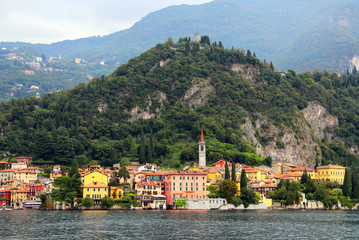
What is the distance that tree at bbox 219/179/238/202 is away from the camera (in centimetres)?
10845

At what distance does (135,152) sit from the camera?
149 m

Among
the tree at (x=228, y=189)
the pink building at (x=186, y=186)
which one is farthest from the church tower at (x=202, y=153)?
the tree at (x=228, y=189)

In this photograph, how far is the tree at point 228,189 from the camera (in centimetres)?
10845

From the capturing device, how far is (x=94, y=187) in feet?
343

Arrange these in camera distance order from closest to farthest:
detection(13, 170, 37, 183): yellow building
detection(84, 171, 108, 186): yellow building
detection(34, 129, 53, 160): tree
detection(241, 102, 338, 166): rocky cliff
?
1. detection(84, 171, 108, 186): yellow building
2. detection(13, 170, 37, 183): yellow building
3. detection(34, 129, 53, 160): tree
4. detection(241, 102, 338, 166): rocky cliff

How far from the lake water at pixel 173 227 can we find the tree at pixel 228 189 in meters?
17.7

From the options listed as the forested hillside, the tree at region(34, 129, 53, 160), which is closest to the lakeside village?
the tree at region(34, 129, 53, 160)

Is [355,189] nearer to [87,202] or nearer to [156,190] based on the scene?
[156,190]

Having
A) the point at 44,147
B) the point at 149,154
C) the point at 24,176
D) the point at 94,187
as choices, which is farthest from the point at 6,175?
the point at 94,187

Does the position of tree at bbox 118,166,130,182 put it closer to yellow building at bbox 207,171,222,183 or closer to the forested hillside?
yellow building at bbox 207,171,222,183

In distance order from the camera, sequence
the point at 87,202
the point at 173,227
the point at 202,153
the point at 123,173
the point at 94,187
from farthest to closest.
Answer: the point at 202,153 → the point at 123,173 → the point at 94,187 → the point at 87,202 → the point at 173,227

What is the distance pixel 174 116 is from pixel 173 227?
331 ft

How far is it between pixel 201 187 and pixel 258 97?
80502 mm

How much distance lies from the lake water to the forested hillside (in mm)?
56328
